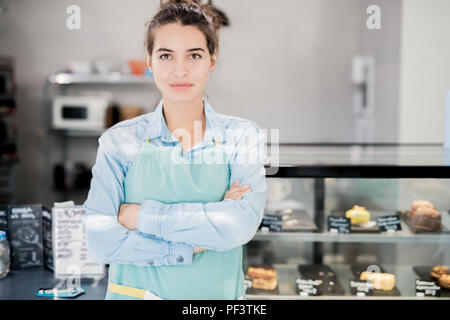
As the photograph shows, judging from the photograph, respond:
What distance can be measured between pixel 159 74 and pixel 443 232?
1.29 m

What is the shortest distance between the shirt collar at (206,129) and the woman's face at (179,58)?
9 centimetres

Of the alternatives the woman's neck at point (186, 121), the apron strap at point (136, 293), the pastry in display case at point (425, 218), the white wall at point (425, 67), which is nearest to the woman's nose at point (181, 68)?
the woman's neck at point (186, 121)

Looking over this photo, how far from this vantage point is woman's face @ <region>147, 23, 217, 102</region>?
4.10 feet

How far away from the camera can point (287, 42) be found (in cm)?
413

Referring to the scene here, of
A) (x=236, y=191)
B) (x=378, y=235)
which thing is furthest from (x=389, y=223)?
(x=236, y=191)

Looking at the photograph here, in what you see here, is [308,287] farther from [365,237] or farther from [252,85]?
[252,85]

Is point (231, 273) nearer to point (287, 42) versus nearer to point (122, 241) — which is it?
point (122, 241)

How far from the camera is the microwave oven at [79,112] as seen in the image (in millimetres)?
4262

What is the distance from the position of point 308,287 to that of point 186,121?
0.91 metres

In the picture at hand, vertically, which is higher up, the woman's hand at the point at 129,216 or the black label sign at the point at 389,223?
the woman's hand at the point at 129,216

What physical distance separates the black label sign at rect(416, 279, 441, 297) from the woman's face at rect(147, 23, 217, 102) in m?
1.15

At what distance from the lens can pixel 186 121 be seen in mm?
1356

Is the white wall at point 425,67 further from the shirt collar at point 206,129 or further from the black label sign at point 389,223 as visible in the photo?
the shirt collar at point 206,129
